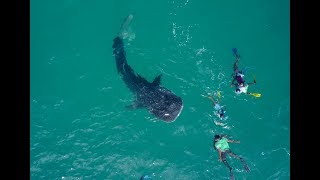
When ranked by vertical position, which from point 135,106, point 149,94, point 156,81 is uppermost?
point 156,81

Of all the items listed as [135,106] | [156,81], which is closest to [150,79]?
[156,81]

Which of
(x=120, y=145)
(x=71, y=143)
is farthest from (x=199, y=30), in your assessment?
(x=71, y=143)

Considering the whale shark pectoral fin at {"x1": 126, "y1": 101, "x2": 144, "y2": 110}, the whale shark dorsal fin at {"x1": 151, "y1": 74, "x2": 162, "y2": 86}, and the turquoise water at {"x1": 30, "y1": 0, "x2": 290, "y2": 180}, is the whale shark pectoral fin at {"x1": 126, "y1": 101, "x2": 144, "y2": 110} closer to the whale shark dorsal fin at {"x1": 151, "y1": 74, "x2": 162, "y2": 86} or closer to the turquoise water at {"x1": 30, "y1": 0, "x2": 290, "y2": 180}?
the turquoise water at {"x1": 30, "y1": 0, "x2": 290, "y2": 180}

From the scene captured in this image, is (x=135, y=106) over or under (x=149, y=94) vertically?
under

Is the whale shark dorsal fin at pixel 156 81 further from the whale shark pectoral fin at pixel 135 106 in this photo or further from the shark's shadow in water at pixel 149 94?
the whale shark pectoral fin at pixel 135 106

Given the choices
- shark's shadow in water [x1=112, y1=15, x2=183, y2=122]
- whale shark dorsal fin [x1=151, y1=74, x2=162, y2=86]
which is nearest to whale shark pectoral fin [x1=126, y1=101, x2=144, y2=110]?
shark's shadow in water [x1=112, y1=15, x2=183, y2=122]

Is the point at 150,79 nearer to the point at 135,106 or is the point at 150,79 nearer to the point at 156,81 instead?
the point at 156,81
